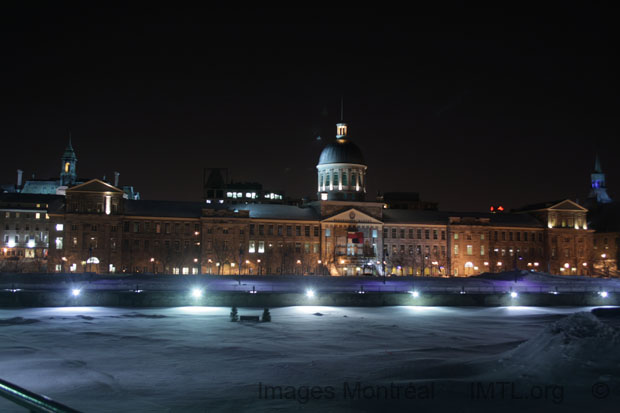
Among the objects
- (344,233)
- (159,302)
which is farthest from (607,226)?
(159,302)

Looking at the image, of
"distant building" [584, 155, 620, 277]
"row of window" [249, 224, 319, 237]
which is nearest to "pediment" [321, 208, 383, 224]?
"row of window" [249, 224, 319, 237]

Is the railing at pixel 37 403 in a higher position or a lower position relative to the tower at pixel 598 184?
lower

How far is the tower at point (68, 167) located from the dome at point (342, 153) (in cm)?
6672

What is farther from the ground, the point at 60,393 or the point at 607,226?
the point at 607,226

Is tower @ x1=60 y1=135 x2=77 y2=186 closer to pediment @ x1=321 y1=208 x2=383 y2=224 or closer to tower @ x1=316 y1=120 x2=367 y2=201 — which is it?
tower @ x1=316 y1=120 x2=367 y2=201

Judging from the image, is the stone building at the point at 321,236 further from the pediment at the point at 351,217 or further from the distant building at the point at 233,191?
the distant building at the point at 233,191

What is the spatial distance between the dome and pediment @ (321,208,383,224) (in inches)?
376

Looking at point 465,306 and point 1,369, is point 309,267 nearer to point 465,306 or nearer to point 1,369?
point 465,306

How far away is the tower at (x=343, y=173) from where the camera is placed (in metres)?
112

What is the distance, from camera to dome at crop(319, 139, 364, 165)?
367 feet

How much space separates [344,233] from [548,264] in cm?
3790

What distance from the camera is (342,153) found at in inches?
4405

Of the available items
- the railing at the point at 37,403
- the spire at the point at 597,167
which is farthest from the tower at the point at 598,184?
the railing at the point at 37,403

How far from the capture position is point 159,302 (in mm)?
52594
